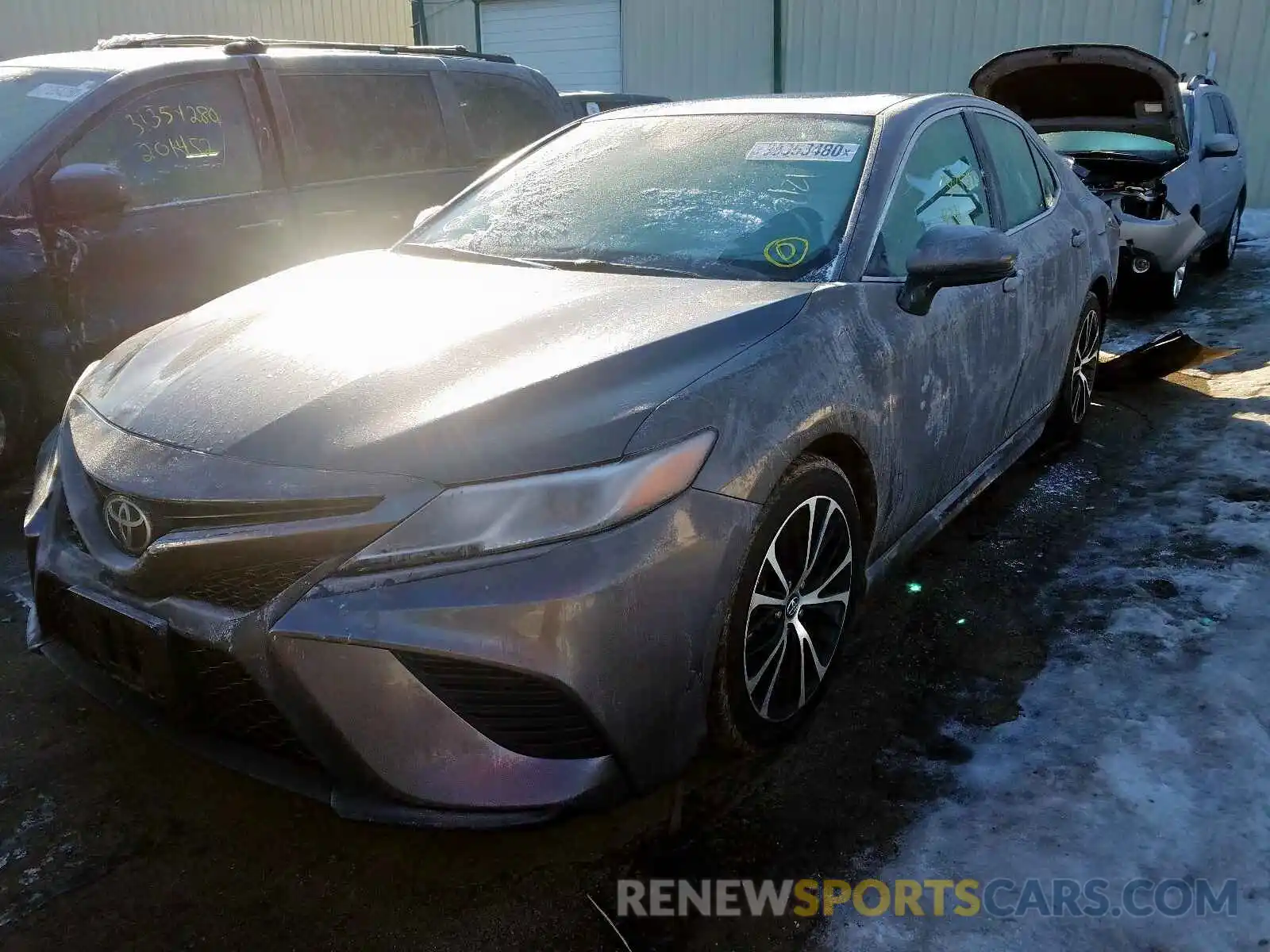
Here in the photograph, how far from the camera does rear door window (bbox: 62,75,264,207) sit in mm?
4078

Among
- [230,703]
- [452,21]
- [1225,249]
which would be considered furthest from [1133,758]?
[452,21]

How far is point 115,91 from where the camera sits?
13.4 ft

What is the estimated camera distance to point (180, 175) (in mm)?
4293

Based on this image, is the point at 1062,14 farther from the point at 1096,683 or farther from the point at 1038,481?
the point at 1096,683

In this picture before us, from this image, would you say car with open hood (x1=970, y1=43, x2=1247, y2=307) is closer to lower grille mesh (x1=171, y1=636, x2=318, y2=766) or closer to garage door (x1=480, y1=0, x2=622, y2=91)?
lower grille mesh (x1=171, y1=636, x2=318, y2=766)

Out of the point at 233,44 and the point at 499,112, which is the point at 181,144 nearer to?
the point at 233,44

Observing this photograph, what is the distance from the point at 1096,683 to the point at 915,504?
2.22 feet

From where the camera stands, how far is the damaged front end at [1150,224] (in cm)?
682

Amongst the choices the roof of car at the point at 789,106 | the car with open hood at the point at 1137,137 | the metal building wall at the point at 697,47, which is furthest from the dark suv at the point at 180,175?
the metal building wall at the point at 697,47

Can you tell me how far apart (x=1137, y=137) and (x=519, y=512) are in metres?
7.45

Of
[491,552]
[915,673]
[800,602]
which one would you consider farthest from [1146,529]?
[491,552]

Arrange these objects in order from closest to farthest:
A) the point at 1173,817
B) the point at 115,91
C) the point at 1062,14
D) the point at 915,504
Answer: the point at 1173,817, the point at 915,504, the point at 115,91, the point at 1062,14

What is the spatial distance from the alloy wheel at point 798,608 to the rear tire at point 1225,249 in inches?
305

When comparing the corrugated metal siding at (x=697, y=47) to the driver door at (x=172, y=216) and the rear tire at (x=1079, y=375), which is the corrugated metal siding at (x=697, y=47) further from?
the driver door at (x=172, y=216)
